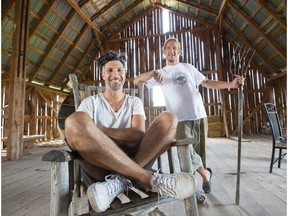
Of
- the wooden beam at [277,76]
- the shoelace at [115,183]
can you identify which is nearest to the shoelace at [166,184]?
the shoelace at [115,183]

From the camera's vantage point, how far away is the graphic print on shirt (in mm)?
1938

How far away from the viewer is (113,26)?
914 centimetres

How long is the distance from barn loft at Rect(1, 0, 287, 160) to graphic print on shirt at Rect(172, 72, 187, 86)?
536 cm

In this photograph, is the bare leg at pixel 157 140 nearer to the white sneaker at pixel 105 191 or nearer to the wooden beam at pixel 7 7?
the white sneaker at pixel 105 191

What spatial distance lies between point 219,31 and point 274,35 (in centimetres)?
197

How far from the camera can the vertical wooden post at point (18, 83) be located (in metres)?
4.25

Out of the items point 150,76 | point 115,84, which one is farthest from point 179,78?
point 115,84

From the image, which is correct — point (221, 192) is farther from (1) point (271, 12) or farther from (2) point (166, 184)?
(1) point (271, 12)

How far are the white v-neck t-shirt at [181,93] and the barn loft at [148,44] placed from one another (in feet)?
17.4

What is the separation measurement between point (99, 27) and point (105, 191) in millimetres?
8765

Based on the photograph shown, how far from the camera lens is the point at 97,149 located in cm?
106

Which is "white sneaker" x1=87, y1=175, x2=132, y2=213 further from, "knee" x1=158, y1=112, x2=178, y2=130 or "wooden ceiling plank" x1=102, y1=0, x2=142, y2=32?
"wooden ceiling plank" x1=102, y1=0, x2=142, y2=32

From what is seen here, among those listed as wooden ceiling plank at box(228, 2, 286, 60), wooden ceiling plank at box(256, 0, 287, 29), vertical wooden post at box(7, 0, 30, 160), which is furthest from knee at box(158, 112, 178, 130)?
→ wooden ceiling plank at box(228, 2, 286, 60)

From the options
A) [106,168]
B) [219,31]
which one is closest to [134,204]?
[106,168]
